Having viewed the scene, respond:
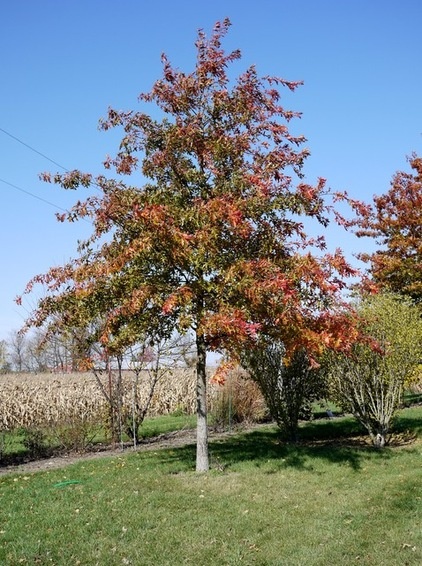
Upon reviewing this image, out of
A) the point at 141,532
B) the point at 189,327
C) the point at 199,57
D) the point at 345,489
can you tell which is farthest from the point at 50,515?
the point at 199,57

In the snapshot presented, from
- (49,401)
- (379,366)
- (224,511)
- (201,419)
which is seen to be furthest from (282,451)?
(49,401)

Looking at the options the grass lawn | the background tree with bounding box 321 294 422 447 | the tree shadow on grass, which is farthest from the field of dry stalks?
the grass lawn

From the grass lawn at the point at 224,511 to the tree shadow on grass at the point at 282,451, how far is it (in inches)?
1.6

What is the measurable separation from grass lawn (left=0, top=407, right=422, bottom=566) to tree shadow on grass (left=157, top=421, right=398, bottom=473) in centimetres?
4

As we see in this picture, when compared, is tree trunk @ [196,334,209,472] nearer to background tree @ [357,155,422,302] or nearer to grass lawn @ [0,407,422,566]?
grass lawn @ [0,407,422,566]

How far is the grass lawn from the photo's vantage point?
5465 millimetres

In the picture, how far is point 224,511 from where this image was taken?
6816 mm

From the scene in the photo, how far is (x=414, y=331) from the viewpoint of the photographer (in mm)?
11000

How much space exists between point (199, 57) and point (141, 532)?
7346 mm

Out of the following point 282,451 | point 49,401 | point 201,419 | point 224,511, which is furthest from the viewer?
point 49,401

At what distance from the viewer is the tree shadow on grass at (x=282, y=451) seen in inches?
378

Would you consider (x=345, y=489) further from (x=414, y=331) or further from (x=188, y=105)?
(x=188, y=105)

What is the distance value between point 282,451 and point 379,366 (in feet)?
8.66

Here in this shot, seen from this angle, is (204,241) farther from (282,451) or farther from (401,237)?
(401,237)
